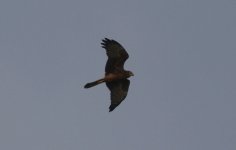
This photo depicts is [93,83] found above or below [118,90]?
above

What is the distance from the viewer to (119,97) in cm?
1234

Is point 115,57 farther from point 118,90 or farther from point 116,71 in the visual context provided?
point 118,90

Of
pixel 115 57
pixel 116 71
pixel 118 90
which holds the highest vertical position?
pixel 115 57

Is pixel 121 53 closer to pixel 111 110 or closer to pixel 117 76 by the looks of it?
pixel 117 76

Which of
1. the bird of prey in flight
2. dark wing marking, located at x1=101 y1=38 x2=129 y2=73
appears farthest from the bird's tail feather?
dark wing marking, located at x1=101 y1=38 x2=129 y2=73

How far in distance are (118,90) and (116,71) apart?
28.1 inches

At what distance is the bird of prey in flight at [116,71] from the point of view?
1242cm

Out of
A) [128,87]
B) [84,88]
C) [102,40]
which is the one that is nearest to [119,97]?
[128,87]

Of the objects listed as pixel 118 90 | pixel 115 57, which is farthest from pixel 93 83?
pixel 115 57

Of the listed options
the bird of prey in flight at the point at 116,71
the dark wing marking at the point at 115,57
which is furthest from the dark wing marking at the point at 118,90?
the dark wing marking at the point at 115,57

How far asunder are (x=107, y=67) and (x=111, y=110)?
1.75 meters

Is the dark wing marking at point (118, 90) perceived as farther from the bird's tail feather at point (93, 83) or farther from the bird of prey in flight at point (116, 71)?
the bird's tail feather at point (93, 83)

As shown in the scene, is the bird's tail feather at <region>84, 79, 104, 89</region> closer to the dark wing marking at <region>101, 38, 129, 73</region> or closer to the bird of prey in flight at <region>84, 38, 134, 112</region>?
the bird of prey in flight at <region>84, 38, 134, 112</region>

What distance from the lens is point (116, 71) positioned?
12.7 meters
